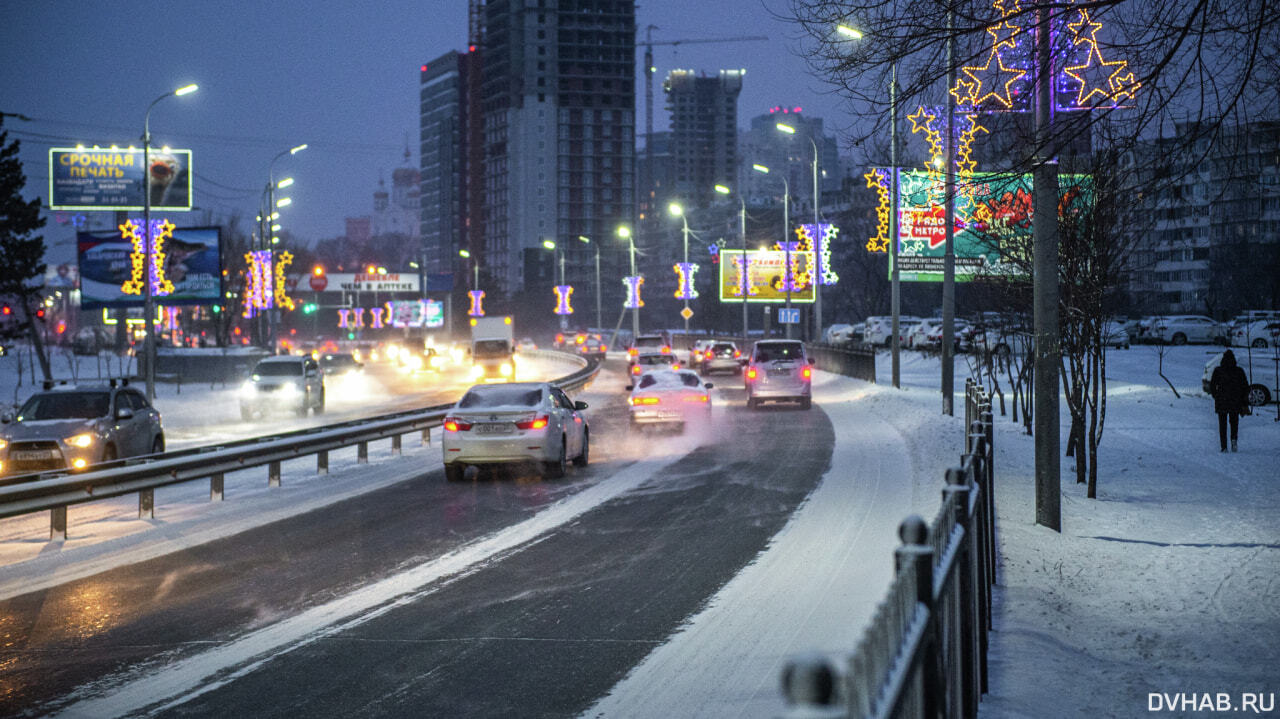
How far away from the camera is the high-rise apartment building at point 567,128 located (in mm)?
186125

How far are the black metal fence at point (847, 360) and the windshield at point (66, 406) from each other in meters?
28.2

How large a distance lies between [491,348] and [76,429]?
36.2 metres

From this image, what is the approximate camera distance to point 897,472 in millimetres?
18344

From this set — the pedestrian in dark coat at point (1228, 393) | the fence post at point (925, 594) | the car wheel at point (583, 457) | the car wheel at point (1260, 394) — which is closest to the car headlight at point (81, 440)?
the car wheel at point (583, 457)

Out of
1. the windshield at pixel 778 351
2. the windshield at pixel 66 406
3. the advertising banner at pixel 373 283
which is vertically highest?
the advertising banner at pixel 373 283

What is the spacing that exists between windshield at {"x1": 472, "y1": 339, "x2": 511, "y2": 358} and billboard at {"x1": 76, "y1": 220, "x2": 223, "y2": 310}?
12.0 metres

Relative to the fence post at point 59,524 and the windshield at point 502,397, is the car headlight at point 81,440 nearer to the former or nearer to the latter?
the fence post at point 59,524

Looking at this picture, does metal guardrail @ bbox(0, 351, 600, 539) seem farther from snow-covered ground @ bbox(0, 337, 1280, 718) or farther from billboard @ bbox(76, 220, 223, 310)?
billboard @ bbox(76, 220, 223, 310)

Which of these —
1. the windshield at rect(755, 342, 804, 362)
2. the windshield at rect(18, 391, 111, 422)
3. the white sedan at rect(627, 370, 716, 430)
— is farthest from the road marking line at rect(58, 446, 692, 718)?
the windshield at rect(755, 342, 804, 362)

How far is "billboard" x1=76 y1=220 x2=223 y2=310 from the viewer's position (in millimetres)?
51781

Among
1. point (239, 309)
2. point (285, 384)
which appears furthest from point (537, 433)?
point (239, 309)

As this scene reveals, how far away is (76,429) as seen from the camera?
743 inches

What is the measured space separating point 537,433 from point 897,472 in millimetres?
5508

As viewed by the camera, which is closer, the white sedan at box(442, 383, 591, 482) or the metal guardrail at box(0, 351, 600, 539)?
the metal guardrail at box(0, 351, 600, 539)
